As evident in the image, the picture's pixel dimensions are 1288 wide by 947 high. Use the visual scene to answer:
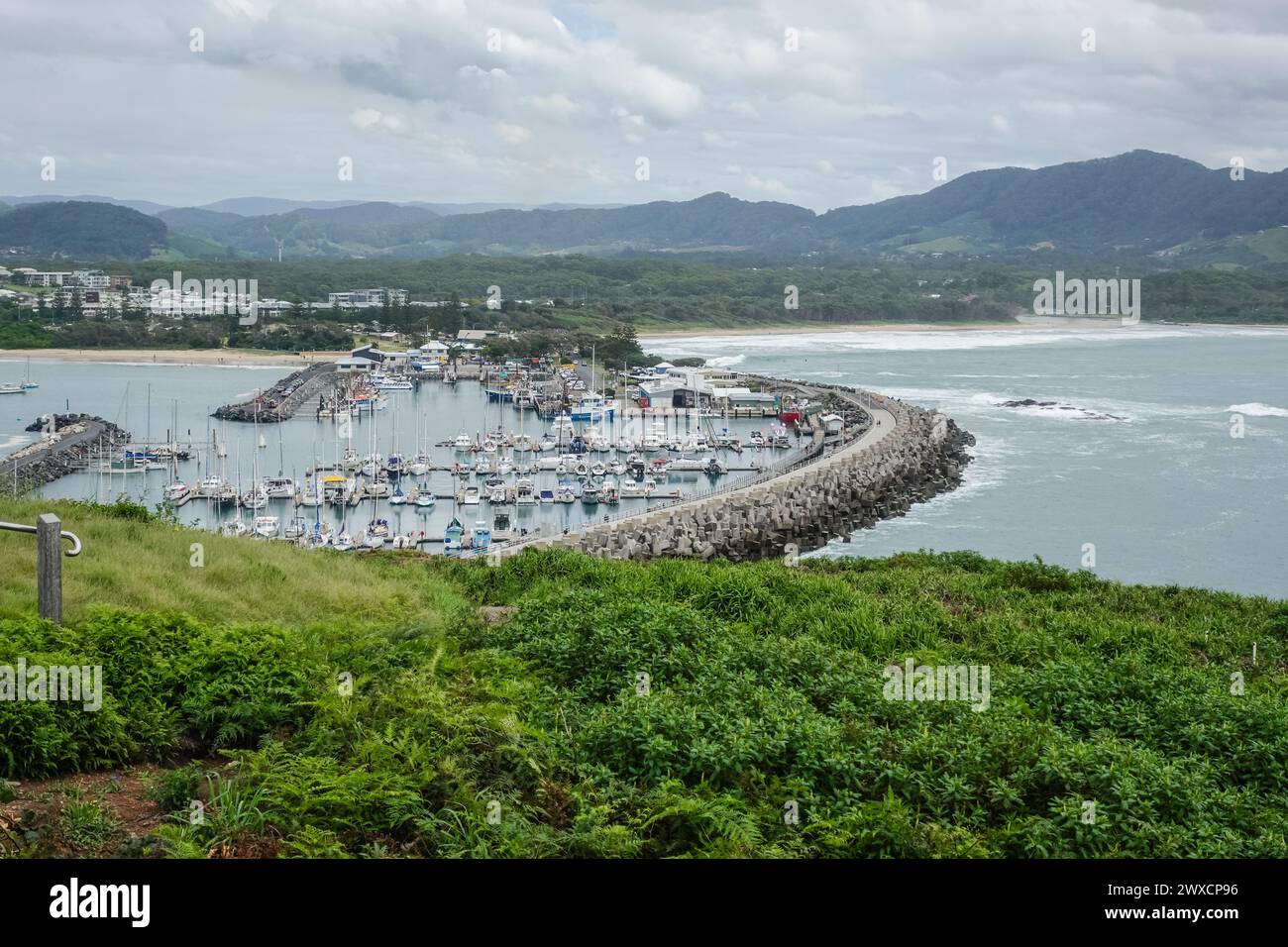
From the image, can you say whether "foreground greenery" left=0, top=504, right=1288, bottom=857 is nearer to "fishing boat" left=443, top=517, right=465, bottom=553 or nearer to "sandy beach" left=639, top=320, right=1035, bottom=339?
"fishing boat" left=443, top=517, right=465, bottom=553

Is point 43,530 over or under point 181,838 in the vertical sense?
over

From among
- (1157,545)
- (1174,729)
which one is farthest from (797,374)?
(1174,729)

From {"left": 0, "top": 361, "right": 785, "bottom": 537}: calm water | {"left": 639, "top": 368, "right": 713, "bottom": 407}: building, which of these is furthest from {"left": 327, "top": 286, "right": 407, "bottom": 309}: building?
{"left": 639, "top": 368, "right": 713, "bottom": 407}: building

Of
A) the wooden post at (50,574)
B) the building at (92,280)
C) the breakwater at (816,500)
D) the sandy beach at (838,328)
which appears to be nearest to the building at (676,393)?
the breakwater at (816,500)

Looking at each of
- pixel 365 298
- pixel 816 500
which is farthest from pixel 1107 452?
pixel 365 298

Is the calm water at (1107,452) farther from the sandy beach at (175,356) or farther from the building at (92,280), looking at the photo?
the building at (92,280)

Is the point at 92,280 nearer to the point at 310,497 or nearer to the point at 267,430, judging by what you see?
the point at 267,430
